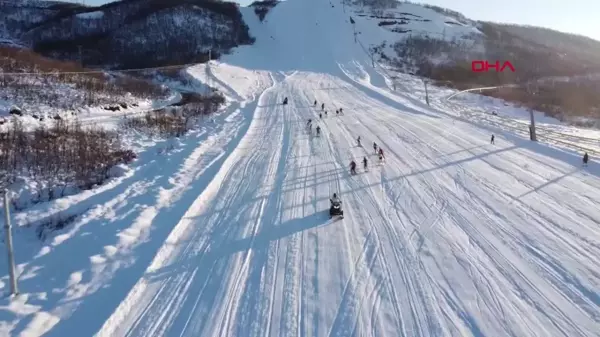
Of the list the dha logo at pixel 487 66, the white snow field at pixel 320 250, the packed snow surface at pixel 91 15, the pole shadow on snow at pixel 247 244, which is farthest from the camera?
the packed snow surface at pixel 91 15

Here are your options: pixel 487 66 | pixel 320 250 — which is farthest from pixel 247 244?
pixel 487 66

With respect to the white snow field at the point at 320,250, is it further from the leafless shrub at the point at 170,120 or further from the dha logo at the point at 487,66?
the dha logo at the point at 487,66

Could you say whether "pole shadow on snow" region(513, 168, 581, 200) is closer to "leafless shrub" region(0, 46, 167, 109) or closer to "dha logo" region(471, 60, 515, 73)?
"leafless shrub" region(0, 46, 167, 109)

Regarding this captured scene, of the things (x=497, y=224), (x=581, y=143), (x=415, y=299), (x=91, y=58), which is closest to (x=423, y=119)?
(x=581, y=143)

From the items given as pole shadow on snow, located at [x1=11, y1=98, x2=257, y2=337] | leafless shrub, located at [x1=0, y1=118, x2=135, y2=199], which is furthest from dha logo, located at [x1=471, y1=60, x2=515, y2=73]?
pole shadow on snow, located at [x1=11, y1=98, x2=257, y2=337]

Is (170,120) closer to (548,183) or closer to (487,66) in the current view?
(548,183)

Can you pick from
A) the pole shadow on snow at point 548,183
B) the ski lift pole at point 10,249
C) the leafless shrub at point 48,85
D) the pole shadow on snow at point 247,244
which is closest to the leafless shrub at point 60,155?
the leafless shrub at point 48,85

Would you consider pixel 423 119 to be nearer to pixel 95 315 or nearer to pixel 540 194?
pixel 540 194
